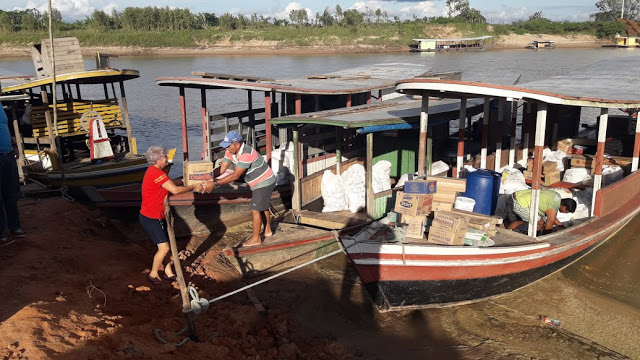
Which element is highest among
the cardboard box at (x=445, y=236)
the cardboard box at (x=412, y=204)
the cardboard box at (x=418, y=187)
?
the cardboard box at (x=418, y=187)

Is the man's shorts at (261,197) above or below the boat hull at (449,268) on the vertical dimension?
above

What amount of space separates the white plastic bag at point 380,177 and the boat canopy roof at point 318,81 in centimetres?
223

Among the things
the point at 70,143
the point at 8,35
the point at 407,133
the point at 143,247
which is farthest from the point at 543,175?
the point at 8,35

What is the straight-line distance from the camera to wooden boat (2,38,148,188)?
11156mm

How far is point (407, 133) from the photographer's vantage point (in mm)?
10953

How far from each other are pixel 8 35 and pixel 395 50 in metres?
44.0

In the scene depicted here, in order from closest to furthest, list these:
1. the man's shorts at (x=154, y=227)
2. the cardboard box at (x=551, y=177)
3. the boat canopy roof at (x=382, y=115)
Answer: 1. the man's shorts at (x=154, y=227)
2. the boat canopy roof at (x=382, y=115)
3. the cardboard box at (x=551, y=177)

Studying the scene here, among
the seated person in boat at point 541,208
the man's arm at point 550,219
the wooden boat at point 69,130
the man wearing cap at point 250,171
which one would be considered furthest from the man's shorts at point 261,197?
the wooden boat at point 69,130

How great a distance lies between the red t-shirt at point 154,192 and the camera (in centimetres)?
622

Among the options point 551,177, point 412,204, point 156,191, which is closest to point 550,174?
point 551,177

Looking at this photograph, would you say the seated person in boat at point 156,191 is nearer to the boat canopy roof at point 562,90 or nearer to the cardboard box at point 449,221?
the cardboard box at point 449,221

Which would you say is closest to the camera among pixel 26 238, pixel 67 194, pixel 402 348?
pixel 402 348

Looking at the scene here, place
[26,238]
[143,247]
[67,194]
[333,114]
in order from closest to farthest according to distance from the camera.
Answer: [26,238]
[143,247]
[333,114]
[67,194]

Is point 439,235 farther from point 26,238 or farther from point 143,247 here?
point 26,238
